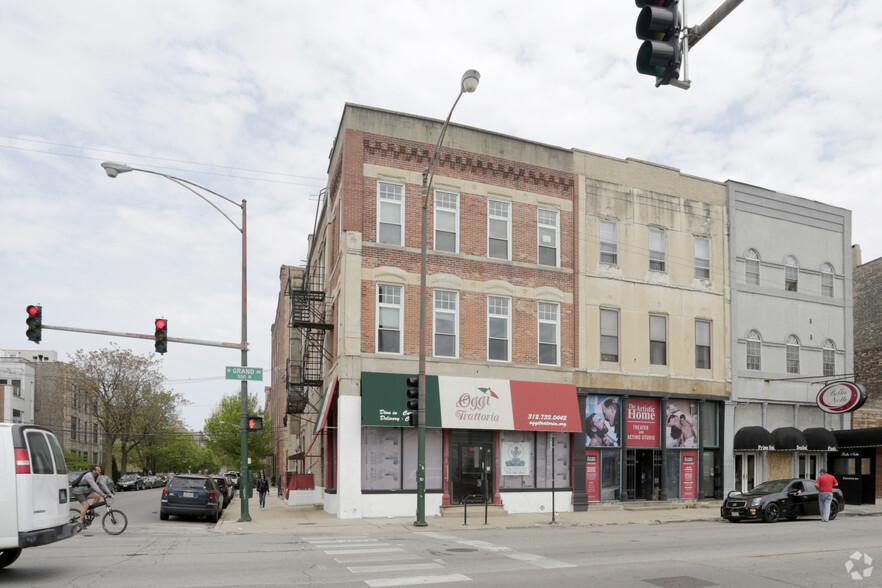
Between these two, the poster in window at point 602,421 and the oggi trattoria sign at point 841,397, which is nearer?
the poster in window at point 602,421

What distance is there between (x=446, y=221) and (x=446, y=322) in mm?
3443

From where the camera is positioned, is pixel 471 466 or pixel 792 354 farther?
pixel 792 354

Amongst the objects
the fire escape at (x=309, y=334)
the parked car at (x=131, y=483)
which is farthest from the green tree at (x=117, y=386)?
the fire escape at (x=309, y=334)

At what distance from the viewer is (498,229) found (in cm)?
2688

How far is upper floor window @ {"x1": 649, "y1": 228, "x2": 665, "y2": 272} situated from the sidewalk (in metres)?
8.86

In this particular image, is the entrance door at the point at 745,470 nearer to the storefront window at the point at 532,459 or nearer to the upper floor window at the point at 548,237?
the storefront window at the point at 532,459

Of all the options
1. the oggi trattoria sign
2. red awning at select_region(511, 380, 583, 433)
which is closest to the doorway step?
red awning at select_region(511, 380, 583, 433)

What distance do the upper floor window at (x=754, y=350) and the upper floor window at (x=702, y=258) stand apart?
3.18 m

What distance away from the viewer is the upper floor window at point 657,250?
2947 cm

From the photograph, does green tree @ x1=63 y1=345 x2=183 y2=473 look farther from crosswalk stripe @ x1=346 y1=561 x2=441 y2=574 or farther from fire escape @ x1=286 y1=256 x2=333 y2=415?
crosswalk stripe @ x1=346 y1=561 x2=441 y2=574

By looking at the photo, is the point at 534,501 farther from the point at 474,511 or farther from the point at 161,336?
the point at 161,336

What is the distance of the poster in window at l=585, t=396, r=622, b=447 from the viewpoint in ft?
89.3

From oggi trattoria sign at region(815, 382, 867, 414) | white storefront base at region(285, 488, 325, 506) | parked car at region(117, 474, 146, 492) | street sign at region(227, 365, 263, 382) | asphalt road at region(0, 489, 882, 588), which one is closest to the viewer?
asphalt road at region(0, 489, 882, 588)

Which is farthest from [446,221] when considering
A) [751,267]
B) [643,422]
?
[751,267]
